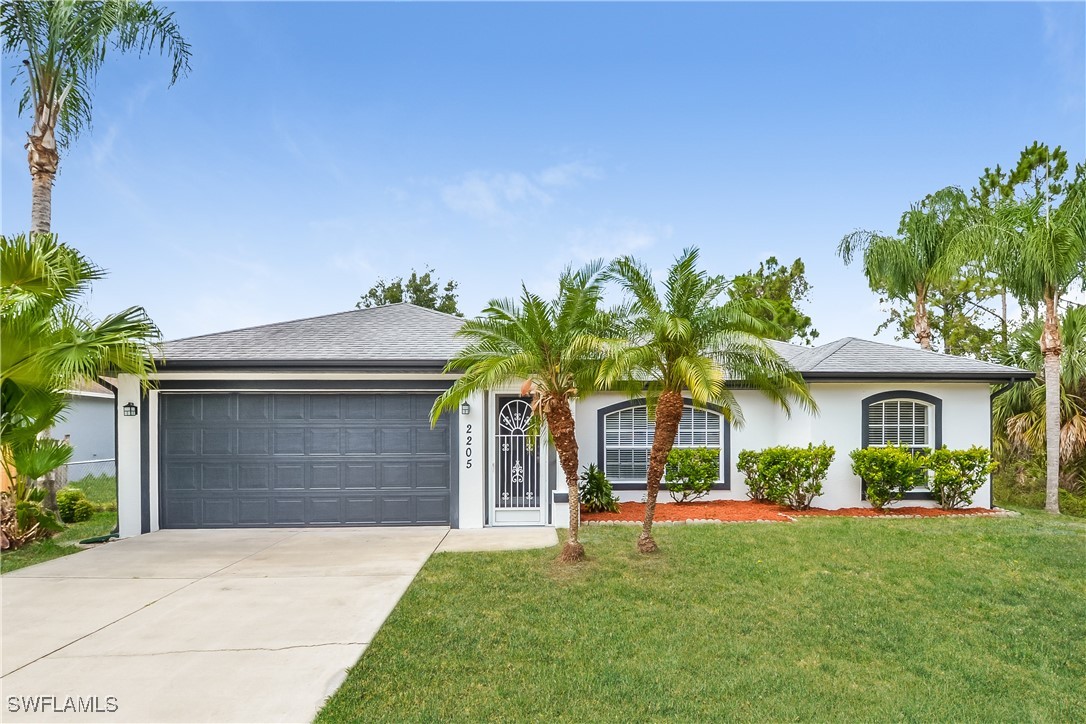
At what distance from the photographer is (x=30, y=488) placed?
30.0 ft

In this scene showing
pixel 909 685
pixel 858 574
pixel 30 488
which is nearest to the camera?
pixel 909 685

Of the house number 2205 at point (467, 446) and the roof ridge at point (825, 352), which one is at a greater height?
the roof ridge at point (825, 352)

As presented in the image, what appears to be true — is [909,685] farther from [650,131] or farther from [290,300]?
[290,300]

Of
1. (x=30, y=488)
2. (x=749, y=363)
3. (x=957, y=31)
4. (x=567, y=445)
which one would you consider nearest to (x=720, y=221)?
(x=957, y=31)

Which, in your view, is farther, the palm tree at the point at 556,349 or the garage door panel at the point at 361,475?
the garage door panel at the point at 361,475

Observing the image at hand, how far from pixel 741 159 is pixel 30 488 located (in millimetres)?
18165

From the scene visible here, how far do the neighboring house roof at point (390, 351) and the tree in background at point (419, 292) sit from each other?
1830 centimetres

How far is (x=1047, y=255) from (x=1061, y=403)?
433cm

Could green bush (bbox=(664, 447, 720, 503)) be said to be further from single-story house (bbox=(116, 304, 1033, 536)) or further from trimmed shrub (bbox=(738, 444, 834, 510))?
single-story house (bbox=(116, 304, 1033, 536))

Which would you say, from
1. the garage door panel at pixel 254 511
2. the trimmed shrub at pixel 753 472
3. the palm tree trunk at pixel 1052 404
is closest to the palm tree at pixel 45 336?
the garage door panel at pixel 254 511

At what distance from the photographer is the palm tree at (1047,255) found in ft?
34.7

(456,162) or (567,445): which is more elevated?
(456,162)

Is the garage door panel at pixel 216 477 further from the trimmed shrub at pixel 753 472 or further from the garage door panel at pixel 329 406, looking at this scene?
the trimmed shrub at pixel 753 472

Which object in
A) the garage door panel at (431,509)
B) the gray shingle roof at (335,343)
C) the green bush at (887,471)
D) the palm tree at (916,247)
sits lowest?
the garage door panel at (431,509)
